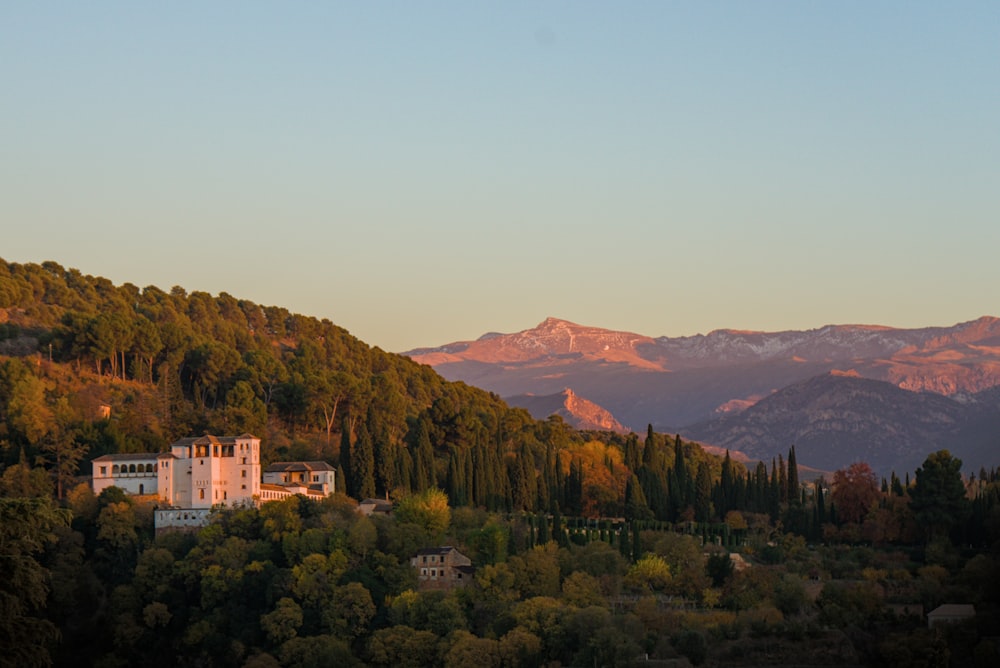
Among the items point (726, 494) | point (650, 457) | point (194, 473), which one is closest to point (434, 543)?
point (194, 473)

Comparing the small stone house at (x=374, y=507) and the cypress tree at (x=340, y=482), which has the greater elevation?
the cypress tree at (x=340, y=482)

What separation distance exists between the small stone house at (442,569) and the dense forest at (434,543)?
3.60ft

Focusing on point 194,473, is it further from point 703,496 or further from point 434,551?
point 703,496

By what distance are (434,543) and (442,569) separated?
316 cm

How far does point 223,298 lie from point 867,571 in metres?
67.3

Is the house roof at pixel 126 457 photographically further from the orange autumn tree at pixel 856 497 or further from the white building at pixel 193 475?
the orange autumn tree at pixel 856 497

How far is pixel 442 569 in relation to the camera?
7669 cm

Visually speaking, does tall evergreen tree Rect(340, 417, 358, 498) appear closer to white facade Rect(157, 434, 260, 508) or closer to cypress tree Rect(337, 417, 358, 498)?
cypress tree Rect(337, 417, 358, 498)

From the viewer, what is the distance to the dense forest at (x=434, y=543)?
7206 centimetres

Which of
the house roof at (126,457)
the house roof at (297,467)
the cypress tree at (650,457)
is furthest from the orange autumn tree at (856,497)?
the house roof at (126,457)

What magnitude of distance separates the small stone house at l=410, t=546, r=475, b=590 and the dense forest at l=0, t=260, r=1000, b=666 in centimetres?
110

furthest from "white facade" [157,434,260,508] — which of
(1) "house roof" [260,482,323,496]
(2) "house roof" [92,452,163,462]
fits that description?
(1) "house roof" [260,482,323,496]

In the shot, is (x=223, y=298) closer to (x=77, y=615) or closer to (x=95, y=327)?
(x=95, y=327)

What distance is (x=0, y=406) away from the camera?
9119 centimetres
